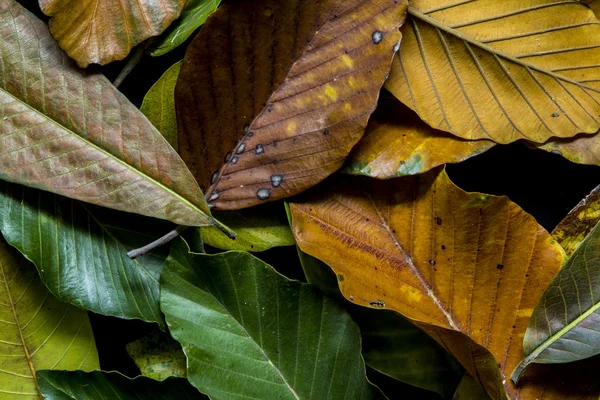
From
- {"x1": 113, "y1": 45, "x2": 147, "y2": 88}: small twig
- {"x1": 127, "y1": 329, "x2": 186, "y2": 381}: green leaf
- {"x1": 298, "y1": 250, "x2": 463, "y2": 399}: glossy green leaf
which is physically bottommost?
{"x1": 127, "y1": 329, "x2": 186, "y2": 381}: green leaf

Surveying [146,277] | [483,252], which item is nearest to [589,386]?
[483,252]

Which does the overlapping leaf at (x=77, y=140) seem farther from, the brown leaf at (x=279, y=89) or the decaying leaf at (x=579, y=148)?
the decaying leaf at (x=579, y=148)

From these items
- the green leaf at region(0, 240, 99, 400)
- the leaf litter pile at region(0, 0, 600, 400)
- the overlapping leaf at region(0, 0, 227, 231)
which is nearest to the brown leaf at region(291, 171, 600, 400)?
the leaf litter pile at region(0, 0, 600, 400)

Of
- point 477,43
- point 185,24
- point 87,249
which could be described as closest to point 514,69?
point 477,43

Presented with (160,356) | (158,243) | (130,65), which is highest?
(130,65)

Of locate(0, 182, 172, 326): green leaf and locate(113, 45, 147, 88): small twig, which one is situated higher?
locate(113, 45, 147, 88): small twig

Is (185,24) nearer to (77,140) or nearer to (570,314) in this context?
(77,140)

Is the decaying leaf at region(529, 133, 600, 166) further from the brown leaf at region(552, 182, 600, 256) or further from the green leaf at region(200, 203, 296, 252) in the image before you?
the green leaf at region(200, 203, 296, 252)
